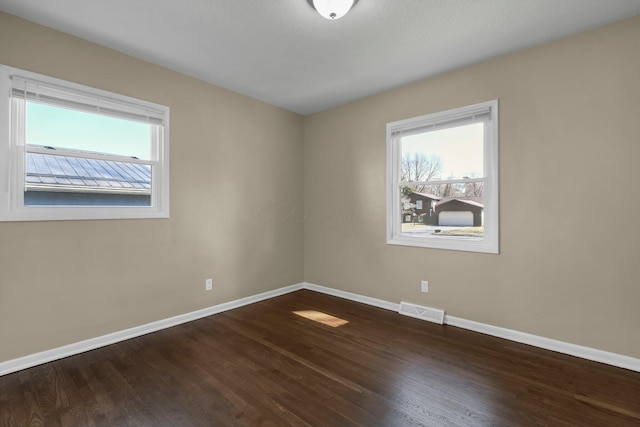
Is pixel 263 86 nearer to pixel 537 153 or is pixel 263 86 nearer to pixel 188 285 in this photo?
pixel 188 285

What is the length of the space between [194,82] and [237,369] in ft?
9.65

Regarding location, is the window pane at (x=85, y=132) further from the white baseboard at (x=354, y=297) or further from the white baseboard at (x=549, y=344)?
the white baseboard at (x=549, y=344)

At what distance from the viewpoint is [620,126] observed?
2277 millimetres

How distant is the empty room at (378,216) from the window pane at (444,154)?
0.07 ft

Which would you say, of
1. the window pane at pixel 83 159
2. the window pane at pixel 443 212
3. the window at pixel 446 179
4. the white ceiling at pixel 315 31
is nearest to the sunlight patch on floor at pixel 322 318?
the window at pixel 446 179

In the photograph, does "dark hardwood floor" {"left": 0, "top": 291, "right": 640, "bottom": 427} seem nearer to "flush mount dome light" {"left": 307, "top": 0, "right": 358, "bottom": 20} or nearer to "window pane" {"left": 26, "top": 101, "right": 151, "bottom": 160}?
"window pane" {"left": 26, "top": 101, "right": 151, "bottom": 160}

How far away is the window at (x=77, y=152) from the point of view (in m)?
2.25

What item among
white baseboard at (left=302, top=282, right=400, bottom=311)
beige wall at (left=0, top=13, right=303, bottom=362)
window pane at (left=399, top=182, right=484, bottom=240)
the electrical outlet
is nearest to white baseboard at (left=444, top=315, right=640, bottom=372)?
the electrical outlet

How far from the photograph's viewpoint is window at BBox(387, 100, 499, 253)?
9.64 ft

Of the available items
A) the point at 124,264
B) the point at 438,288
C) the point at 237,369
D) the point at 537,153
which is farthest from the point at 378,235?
the point at 124,264

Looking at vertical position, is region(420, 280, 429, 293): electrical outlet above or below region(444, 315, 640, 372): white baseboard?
above

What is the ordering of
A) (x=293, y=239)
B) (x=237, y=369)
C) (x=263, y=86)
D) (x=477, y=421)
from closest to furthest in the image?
(x=477, y=421) → (x=237, y=369) → (x=263, y=86) → (x=293, y=239)

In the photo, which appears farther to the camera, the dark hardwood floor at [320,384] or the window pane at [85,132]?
the window pane at [85,132]

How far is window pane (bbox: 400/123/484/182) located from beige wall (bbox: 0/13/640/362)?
0.27m
